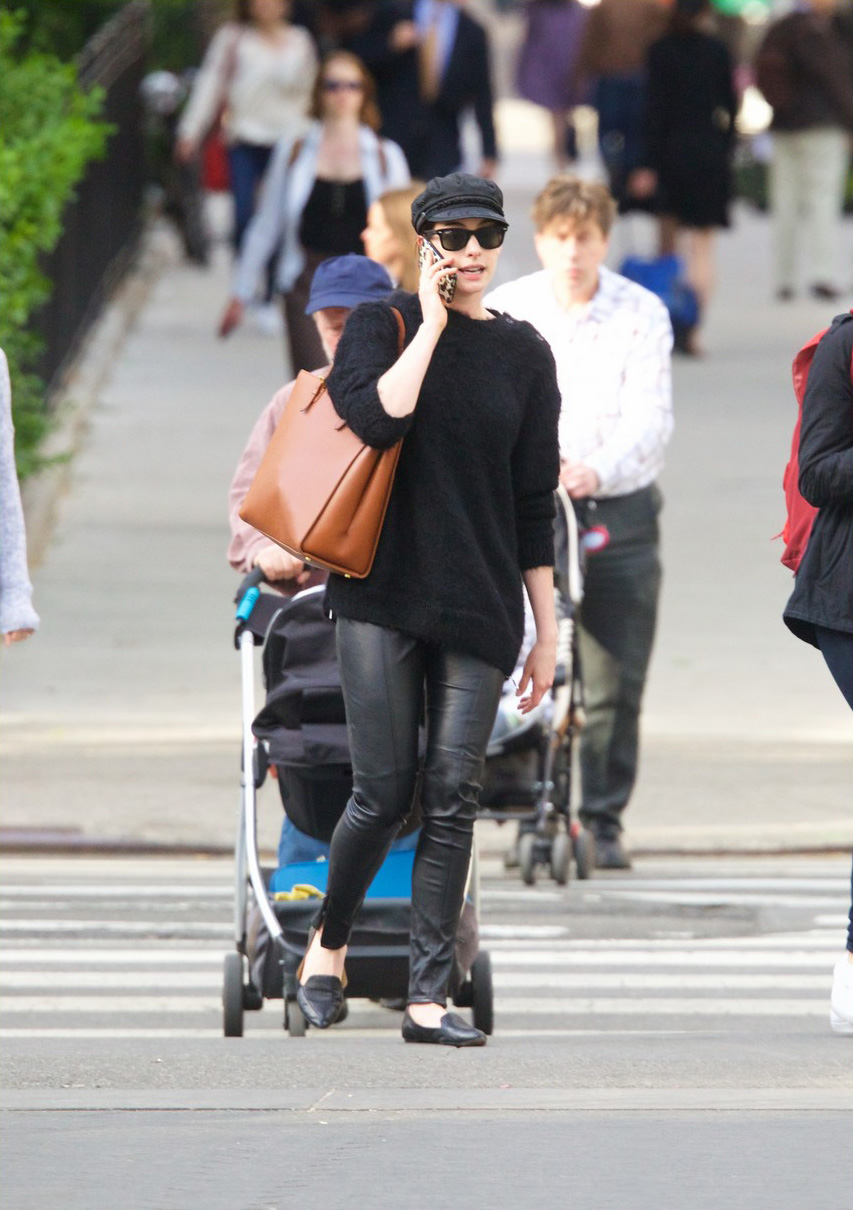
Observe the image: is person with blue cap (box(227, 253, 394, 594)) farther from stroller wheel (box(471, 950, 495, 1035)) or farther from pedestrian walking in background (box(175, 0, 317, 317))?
pedestrian walking in background (box(175, 0, 317, 317))

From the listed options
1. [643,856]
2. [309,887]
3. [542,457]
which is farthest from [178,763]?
[542,457]

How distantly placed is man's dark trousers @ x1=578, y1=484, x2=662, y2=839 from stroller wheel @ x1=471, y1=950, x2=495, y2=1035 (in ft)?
7.85

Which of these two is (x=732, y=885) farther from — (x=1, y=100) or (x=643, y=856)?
(x=1, y=100)

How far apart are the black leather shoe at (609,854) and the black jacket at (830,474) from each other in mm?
3253

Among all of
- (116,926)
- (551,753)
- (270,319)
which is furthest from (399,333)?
(270,319)

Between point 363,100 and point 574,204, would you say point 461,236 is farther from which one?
point 363,100

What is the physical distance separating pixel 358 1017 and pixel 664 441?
2.29 m

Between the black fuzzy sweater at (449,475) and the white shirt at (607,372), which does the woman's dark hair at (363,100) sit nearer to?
the white shirt at (607,372)

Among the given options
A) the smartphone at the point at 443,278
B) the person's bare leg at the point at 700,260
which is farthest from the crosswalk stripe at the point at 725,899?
the person's bare leg at the point at 700,260

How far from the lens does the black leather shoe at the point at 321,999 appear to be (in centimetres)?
595

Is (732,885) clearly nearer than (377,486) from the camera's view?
No

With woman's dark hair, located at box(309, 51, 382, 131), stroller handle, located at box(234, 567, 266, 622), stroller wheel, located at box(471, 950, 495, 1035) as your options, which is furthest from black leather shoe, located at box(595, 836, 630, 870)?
woman's dark hair, located at box(309, 51, 382, 131)

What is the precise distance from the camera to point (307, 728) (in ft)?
21.0

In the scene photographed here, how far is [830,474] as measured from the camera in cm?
562
